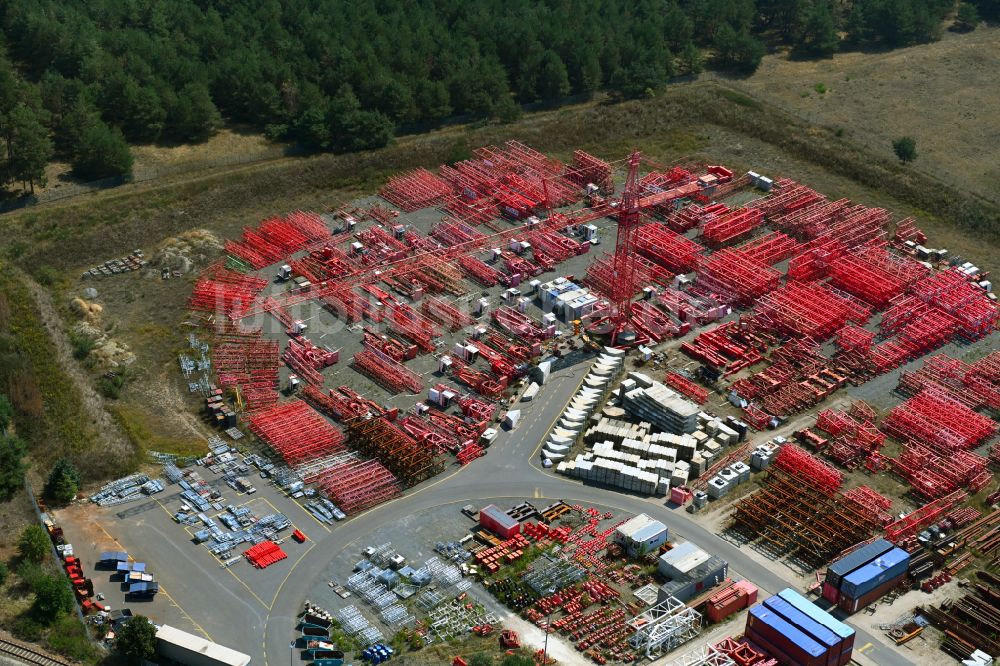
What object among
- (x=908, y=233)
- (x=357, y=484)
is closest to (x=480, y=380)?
(x=357, y=484)

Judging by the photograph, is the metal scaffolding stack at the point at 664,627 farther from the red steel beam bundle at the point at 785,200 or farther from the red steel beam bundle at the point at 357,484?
the red steel beam bundle at the point at 785,200

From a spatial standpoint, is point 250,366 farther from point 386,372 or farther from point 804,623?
point 804,623

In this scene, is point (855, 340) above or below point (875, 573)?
above

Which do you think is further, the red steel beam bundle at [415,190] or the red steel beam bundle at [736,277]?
the red steel beam bundle at [415,190]

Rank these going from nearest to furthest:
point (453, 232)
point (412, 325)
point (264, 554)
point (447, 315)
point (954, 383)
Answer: point (264, 554)
point (954, 383)
point (412, 325)
point (447, 315)
point (453, 232)

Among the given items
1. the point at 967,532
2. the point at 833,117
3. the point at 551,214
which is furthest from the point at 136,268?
the point at 833,117

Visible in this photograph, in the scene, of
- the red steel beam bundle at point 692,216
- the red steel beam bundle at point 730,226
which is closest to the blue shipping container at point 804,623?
the red steel beam bundle at point 730,226

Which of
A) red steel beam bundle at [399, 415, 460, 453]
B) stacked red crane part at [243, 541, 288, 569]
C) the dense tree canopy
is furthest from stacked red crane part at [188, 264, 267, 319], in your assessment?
stacked red crane part at [243, 541, 288, 569]
